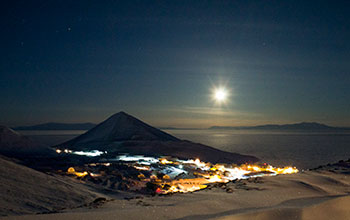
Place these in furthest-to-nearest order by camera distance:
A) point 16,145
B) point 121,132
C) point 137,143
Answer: point 121,132, point 137,143, point 16,145

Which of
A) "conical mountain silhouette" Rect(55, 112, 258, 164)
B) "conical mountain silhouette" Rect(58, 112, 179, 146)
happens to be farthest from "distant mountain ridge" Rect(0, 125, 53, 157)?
"conical mountain silhouette" Rect(58, 112, 179, 146)

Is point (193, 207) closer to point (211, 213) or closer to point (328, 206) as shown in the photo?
point (211, 213)

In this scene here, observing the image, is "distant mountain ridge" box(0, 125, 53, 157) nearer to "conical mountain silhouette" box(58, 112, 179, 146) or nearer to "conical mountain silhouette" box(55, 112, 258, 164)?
"conical mountain silhouette" box(55, 112, 258, 164)

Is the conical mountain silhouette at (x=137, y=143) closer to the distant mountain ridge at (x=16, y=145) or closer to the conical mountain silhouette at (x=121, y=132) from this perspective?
the conical mountain silhouette at (x=121, y=132)

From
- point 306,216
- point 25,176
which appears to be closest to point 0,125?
point 25,176

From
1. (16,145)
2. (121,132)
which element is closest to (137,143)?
(121,132)

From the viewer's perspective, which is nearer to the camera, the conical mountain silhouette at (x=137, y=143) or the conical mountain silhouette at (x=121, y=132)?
the conical mountain silhouette at (x=137, y=143)

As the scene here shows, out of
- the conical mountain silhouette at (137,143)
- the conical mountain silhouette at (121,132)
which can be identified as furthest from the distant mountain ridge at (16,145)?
the conical mountain silhouette at (121,132)

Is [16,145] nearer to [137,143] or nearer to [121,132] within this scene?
[137,143]
